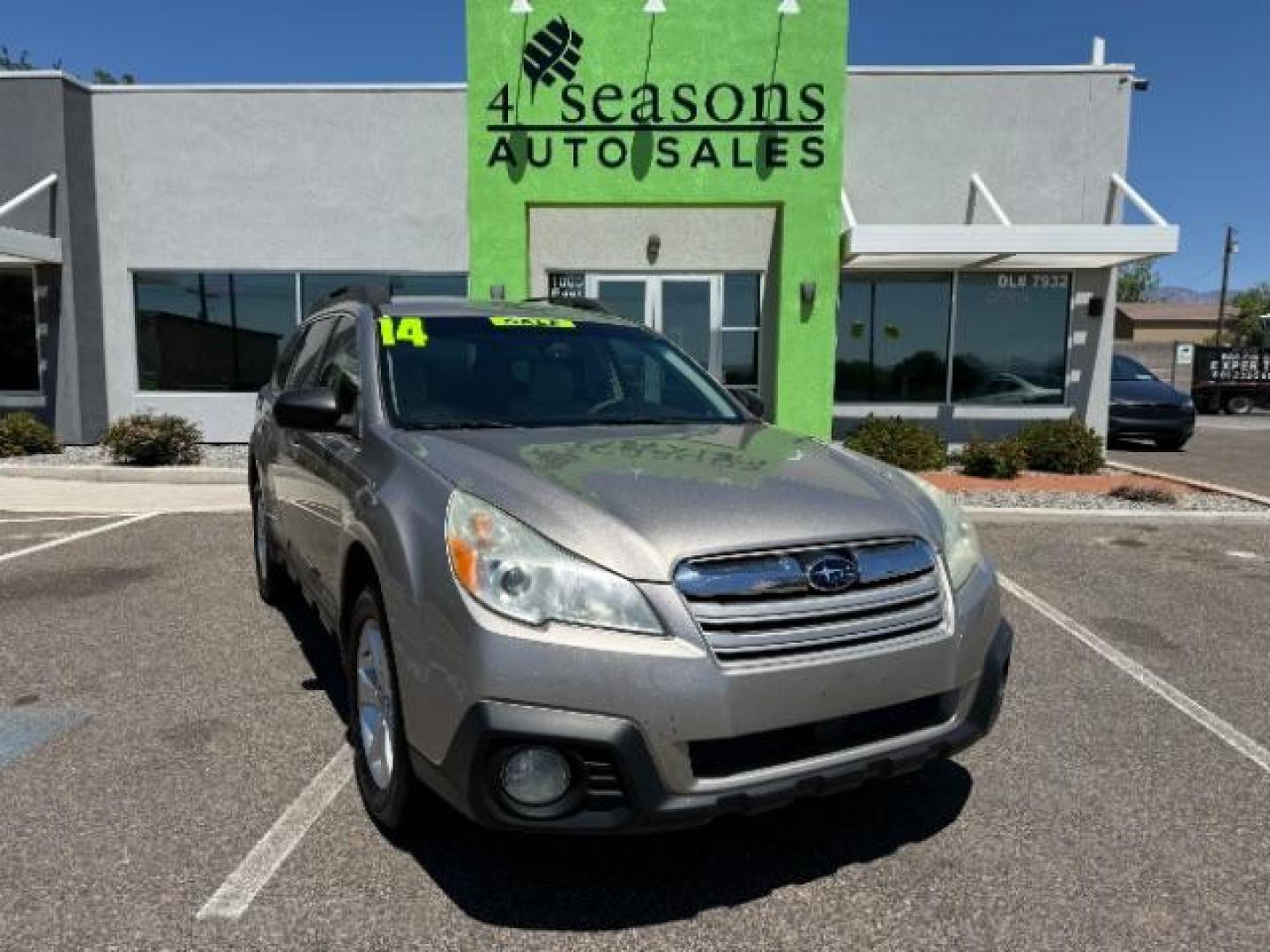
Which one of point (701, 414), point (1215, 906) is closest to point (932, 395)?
point (701, 414)

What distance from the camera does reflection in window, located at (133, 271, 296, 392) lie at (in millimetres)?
13906

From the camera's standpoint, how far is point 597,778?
2336mm

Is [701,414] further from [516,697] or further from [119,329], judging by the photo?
[119,329]

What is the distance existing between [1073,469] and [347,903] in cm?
1102

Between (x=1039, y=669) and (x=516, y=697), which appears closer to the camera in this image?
(x=516, y=697)

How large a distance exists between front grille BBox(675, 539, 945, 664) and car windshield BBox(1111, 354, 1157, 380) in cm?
1723

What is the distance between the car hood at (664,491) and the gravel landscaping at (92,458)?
368 inches

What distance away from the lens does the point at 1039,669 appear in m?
4.67

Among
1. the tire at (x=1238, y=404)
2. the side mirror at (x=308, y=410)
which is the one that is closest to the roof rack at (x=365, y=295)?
the side mirror at (x=308, y=410)

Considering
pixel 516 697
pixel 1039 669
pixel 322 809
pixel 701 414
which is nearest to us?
pixel 516 697

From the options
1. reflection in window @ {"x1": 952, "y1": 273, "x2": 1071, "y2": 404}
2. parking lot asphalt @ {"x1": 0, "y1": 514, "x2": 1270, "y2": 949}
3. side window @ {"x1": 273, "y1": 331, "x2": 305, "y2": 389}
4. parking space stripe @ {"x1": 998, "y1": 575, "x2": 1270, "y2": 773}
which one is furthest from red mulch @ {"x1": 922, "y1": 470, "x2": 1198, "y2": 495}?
side window @ {"x1": 273, "y1": 331, "x2": 305, "y2": 389}

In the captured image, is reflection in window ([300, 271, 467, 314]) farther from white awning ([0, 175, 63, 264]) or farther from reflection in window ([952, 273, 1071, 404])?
reflection in window ([952, 273, 1071, 404])

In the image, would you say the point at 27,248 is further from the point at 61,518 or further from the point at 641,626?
the point at 641,626

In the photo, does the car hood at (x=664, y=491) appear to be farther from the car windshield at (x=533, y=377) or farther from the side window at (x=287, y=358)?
the side window at (x=287, y=358)
